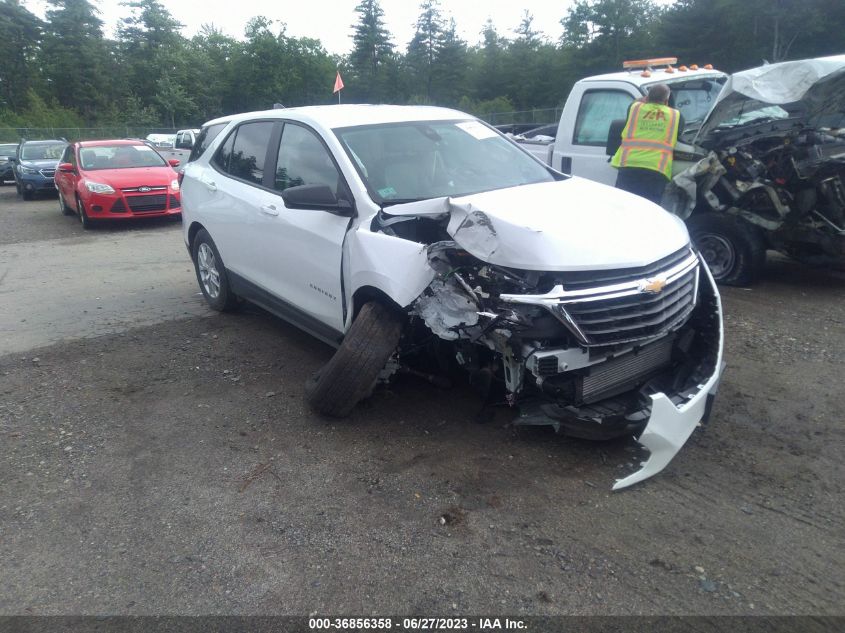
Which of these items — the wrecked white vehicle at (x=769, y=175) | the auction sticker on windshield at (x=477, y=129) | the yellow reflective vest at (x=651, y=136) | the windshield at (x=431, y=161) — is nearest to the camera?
the windshield at (x=431, y=161)

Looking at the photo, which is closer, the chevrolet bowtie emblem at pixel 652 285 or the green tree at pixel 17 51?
the chevrolet bowtie emblem at pixel 652 285

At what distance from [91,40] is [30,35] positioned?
4693 mm

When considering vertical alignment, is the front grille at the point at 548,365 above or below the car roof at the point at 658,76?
below

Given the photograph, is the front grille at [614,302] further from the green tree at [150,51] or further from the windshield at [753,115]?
the green tree at [150,51]

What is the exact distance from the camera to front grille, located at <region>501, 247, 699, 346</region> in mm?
3424

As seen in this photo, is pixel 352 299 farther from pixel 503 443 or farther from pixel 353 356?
pixel 503 443

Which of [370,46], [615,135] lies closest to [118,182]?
[615,135]

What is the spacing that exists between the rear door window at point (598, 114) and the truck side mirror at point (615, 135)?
1.45ft

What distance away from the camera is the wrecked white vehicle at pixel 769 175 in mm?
6301

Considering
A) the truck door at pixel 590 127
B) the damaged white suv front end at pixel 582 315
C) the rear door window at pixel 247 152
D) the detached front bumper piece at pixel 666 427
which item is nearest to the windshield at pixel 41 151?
the rear door window at pixel 247 152

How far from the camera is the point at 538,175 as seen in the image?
5.10 m

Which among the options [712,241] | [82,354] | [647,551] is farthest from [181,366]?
[712,241]

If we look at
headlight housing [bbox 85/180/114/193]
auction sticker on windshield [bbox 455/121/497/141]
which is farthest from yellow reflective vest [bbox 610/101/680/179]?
headlight housing [bbox 85/180/114/193]

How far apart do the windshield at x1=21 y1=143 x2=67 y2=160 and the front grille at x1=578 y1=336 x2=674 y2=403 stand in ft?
66.6
